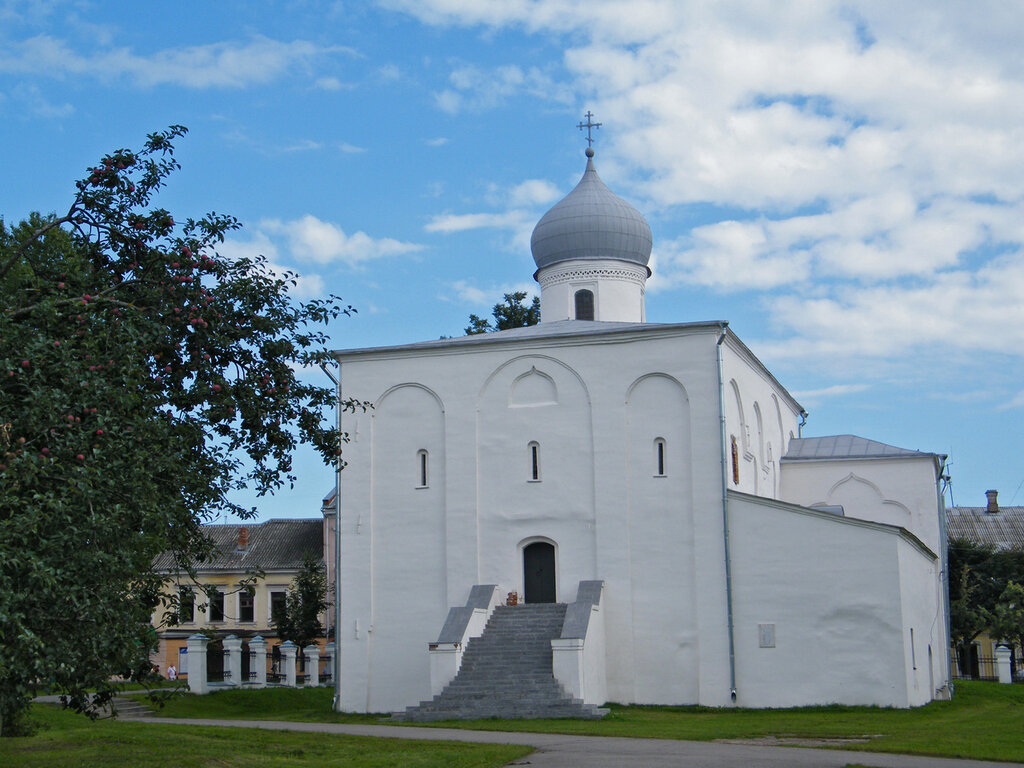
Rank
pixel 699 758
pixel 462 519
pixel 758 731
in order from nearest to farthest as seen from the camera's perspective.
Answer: pixel 699 758, pixel 758 731, pixel 462 519

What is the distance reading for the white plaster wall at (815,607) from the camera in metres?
19.7

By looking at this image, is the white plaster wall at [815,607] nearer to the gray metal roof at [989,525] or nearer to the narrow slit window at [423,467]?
the narrow slit window at [423,467]

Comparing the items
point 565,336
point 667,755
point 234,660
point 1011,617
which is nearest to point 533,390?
point 565,336

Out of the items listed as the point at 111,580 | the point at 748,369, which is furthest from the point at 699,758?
the point at 748,369

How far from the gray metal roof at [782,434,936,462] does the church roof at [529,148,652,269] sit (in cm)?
613

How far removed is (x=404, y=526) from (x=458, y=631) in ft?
10.5

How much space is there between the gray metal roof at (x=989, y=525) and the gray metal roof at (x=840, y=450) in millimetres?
16422

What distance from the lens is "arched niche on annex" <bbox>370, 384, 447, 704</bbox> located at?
22250mm

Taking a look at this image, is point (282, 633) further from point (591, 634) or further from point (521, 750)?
point (521, 750)

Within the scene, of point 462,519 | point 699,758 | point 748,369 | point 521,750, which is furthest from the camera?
point 748,369

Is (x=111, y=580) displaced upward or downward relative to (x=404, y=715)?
upward

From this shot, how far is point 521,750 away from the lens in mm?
12938

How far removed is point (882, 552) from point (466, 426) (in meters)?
7.96

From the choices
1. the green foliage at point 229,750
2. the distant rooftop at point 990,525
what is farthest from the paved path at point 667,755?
the distant rooftop at point 990,525
